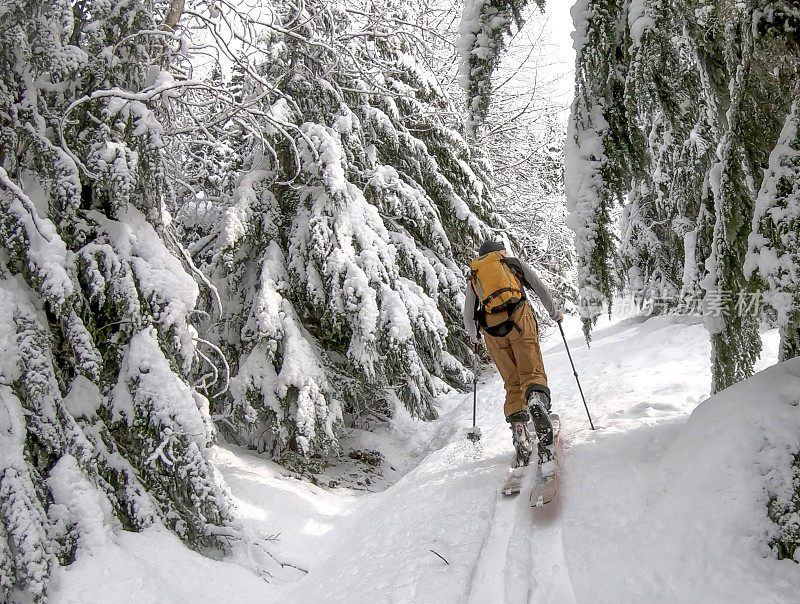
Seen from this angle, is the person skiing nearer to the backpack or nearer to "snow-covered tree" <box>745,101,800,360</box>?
the backpack

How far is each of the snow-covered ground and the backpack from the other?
4.34 feet

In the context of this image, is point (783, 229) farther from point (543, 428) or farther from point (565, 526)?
point (543, 428)

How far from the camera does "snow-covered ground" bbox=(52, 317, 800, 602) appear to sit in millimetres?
2600

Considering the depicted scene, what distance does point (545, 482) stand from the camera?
3996 mm

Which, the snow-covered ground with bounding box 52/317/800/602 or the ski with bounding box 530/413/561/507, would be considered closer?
the snow-covered ground with bounding box 52/317/800/602

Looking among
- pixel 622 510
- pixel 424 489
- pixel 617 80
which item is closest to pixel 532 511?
pixel 622 510

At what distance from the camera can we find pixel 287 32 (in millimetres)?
5367

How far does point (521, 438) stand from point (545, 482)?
0.74m

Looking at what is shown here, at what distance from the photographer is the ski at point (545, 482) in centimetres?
379

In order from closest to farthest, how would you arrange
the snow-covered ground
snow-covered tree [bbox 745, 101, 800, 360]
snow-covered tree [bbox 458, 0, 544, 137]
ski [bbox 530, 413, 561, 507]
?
snow-covered tree [bbox 745, 101, 800, 360] < the snow-covered ground < snow-covered tree [bbox 458, 0, 544, 137] < ski [bbox 530, 413, 561, 507]

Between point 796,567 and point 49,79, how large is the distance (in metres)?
5.46

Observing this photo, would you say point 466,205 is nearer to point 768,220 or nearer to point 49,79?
point 49,79

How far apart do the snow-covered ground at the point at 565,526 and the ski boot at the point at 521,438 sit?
230mm

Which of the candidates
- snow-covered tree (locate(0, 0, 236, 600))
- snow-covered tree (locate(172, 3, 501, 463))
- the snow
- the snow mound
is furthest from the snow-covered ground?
snow-covered tree (locate(172, 3, 501, 463))
